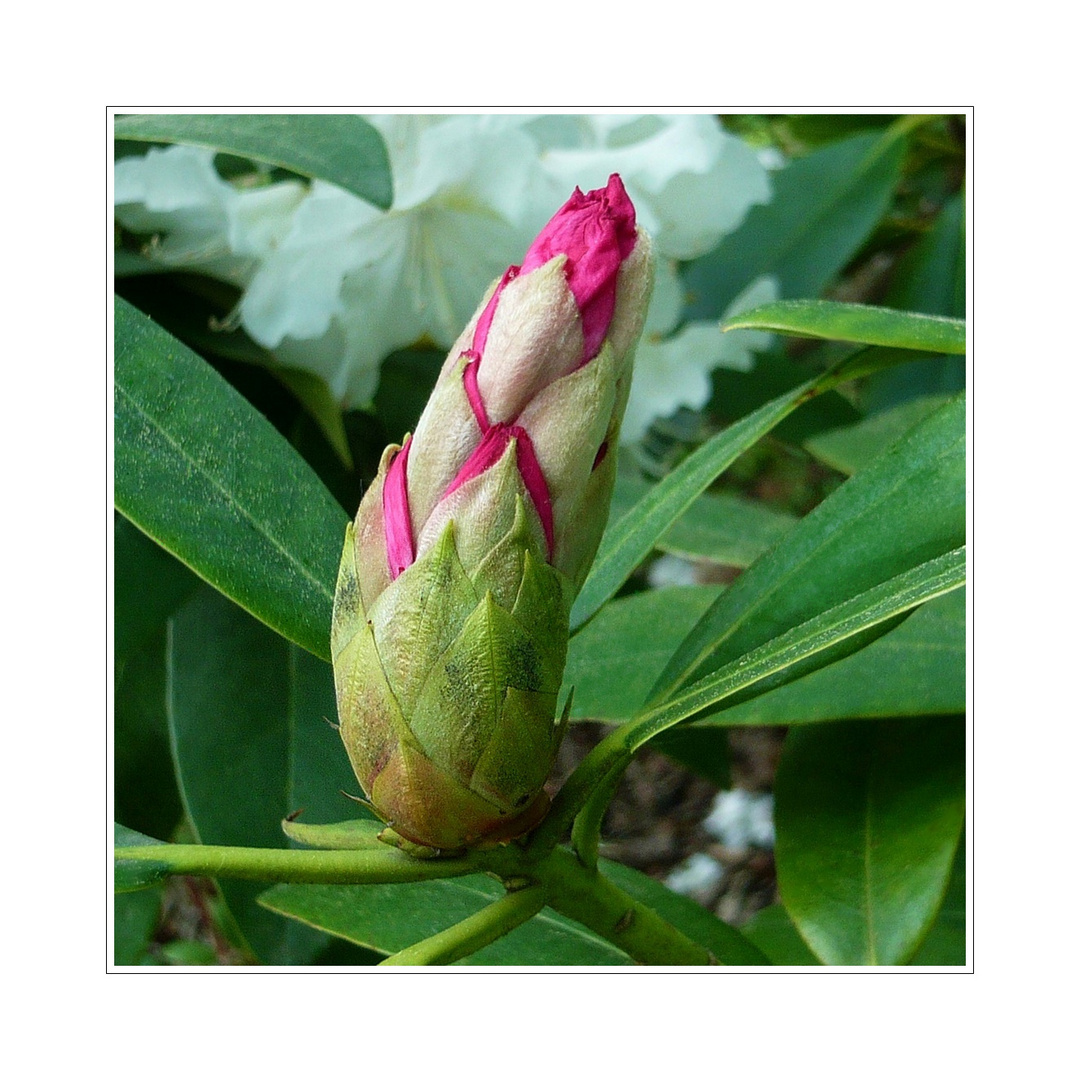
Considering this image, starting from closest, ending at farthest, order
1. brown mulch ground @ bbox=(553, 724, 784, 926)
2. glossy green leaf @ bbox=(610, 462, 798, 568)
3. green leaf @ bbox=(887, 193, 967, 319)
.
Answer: glossy green leaf @ bbox=(610, 462, 798, 568)
green leaf @ bbox=(887, 193, 967, 319)
brown mulch ground @ bbox=(553, 724, 784, 926)

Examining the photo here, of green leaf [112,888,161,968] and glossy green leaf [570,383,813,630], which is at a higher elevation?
glossy green leaf [570,383,813,630]

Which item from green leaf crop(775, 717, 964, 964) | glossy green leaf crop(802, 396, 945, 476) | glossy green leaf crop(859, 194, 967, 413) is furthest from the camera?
glossy green leaf crop(859, 194, 967, 413)

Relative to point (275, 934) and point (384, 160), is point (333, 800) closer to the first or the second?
point (275, 934)

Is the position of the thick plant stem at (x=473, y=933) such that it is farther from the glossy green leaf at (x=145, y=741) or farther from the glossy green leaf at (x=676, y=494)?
the glossy green leaf at (x=145, y=741)

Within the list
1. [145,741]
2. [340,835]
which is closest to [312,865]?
[340,835]

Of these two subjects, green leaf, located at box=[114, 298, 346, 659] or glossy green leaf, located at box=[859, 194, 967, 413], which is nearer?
green leaf, located at box=[114, 298, 346, 659]

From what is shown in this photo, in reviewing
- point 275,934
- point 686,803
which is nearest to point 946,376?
point 686,803

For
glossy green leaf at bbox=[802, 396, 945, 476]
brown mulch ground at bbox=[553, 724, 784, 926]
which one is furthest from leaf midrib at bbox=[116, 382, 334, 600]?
brown mulch ground at bbox=[553, 724, 784, 926]

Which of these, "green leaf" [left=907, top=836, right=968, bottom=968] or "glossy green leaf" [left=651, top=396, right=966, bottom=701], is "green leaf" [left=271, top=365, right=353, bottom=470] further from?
"green leaf" [left=907, top=836, right=968, bottom=968]

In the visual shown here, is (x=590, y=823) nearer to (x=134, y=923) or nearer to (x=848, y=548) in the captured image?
(x=848, y=548)

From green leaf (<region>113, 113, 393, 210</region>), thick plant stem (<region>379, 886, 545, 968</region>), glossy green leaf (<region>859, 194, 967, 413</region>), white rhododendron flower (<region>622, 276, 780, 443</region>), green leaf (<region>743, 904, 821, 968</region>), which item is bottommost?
green leaf (<region>743, 904, 821, 968</region>)

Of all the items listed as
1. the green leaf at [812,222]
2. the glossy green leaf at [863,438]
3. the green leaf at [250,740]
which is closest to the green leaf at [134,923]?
the green leaf at [250,740]
